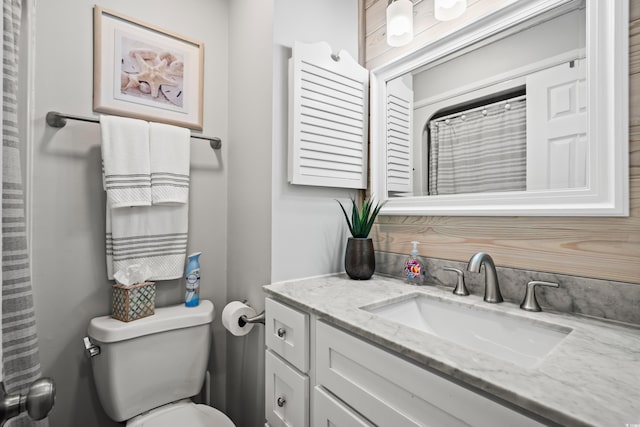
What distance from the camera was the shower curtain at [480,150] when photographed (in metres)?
0.97

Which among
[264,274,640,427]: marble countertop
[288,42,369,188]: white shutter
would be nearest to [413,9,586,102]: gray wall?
[288,42,369,188]: white shutter

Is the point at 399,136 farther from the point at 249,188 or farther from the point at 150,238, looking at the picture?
the point at 150,238

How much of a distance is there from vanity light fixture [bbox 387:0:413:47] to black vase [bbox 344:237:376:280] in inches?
31.8

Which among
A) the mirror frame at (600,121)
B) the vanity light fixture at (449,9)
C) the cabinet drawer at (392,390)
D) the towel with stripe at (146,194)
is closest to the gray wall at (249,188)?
the towel with stripe at (146,194)

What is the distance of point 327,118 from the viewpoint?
1293 mm

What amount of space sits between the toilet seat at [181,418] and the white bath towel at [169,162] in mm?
805

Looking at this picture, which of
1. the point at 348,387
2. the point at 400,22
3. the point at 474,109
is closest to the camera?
the point at 348,387

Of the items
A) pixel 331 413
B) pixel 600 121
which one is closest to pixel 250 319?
pixel 331 413

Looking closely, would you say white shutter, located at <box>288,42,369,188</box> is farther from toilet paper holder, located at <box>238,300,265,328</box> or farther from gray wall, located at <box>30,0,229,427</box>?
gray wall, located at <box>30,0,229,427</box>

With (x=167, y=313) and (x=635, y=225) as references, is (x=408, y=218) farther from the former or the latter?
(x=167, y=313)

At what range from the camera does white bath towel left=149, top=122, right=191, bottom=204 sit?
50.1 inches

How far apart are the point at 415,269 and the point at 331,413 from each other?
567 millimetres

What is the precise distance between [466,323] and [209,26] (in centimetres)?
172

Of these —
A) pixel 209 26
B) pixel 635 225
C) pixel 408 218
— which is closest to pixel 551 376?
pixel 635 225
